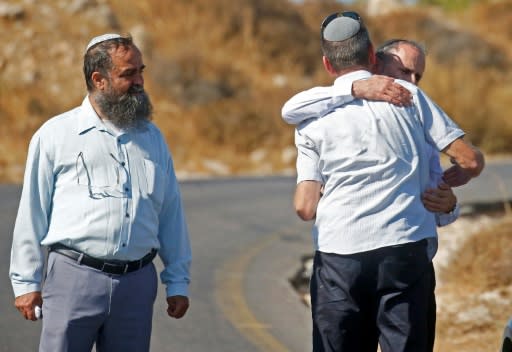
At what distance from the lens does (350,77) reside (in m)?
4.78

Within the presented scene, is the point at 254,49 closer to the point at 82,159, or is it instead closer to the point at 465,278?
the point at 465,278

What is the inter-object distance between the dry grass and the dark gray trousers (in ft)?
11.4

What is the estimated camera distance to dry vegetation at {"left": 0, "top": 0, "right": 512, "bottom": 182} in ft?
102

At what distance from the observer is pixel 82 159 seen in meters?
4.81

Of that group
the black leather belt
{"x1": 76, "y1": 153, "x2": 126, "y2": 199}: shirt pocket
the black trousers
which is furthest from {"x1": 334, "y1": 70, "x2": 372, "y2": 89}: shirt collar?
the black leather belt

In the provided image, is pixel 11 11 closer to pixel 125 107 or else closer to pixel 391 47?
pixel 391 47

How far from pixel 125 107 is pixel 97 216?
1.52 feet

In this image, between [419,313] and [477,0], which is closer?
[419,313]

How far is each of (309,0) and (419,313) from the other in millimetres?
50857

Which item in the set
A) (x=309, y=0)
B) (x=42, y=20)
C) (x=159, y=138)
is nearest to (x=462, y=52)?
(x=309, y=0)

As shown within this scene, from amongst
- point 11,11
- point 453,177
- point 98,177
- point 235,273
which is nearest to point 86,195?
point 98,177

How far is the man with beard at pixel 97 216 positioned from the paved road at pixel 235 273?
320 cm

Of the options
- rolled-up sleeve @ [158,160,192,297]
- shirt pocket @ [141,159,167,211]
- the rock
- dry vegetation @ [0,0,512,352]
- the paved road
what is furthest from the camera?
the rock

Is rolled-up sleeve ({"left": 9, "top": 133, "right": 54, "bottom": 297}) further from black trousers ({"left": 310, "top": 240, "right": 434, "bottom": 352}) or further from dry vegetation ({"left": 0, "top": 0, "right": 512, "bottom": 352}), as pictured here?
dry vegetation ({"left": 0, "top": 0, "right": 512, "bottom": 352})
